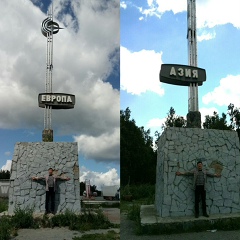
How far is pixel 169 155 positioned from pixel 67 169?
4.27 metres

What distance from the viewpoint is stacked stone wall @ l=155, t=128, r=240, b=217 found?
10113 millimetres

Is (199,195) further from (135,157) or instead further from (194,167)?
(135,157)

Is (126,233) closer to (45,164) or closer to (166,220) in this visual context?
(166,220)

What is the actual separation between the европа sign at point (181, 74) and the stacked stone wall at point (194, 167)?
1.48 metres

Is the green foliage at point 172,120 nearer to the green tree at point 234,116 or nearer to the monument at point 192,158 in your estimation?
the green tree at point 234,116

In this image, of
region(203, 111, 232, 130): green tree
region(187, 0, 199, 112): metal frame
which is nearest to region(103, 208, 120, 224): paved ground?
region(187, 0, 199, 112): metal frame

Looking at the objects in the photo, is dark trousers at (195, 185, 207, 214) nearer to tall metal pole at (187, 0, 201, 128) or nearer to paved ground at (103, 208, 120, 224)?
tall metal pole at (187, 0, 201, 128)

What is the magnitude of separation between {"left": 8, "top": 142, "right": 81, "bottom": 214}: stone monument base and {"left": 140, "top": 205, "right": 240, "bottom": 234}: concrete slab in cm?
409

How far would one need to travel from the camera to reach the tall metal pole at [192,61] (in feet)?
35.7

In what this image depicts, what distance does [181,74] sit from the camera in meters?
10.9

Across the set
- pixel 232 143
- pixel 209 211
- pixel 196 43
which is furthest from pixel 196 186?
pixel 196 43

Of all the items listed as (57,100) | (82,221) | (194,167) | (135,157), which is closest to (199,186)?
(194,167)

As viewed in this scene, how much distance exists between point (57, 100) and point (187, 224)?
24.0ft

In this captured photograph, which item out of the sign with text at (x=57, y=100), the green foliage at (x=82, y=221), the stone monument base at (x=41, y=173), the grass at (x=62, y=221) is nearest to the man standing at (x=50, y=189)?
the stone monument base at (x=41, y=173)
